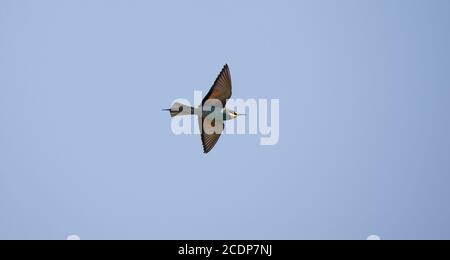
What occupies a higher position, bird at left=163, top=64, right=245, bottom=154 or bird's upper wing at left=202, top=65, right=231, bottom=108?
bird's upper wing at left=202, top=65, right=231, bottom=108

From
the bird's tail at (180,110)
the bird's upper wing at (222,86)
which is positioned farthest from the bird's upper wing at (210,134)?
the bird's upper wing at (222,86)

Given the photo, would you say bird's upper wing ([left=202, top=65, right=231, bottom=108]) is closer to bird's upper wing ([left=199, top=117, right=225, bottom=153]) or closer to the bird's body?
the bird's body

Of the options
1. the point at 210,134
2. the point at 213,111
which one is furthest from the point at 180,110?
the point at 210,134

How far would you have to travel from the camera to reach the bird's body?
10.6m

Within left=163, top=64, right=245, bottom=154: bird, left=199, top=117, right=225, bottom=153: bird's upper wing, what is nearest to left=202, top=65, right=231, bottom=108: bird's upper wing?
left=163, top=64, right=245, bottom=154: bird

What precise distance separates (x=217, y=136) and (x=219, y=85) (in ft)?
3.75

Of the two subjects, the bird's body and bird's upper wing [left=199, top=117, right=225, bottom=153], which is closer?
the bird's body

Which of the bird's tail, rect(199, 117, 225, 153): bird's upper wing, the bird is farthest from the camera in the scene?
rect(199, 117, 225, 153): bird's upper wing

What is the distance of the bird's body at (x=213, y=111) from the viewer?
10641 millimetres

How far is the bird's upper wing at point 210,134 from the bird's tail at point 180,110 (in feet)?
1.72

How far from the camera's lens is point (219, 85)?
1067 cm

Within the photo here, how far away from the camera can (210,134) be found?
37.6 feet
